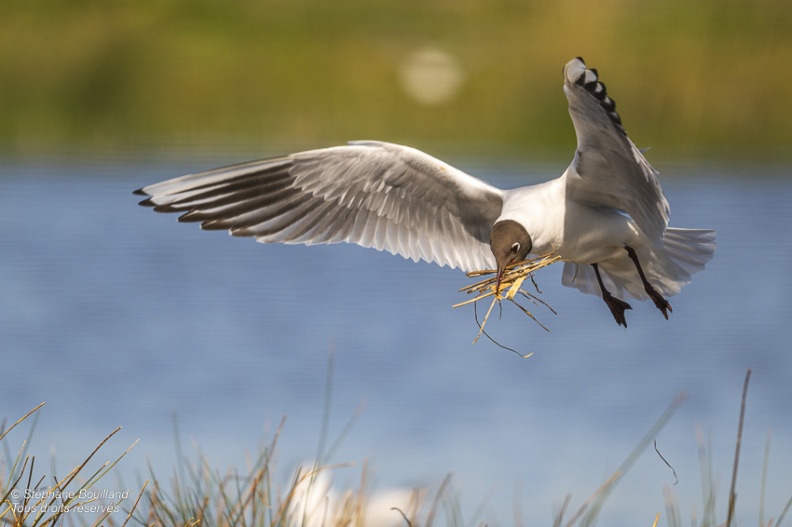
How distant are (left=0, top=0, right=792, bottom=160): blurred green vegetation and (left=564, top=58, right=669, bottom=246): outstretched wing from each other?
5.12 meters

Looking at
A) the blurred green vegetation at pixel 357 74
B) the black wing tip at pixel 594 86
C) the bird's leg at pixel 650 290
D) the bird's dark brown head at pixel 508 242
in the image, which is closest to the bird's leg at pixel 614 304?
the bird's leg at pixel 650 290

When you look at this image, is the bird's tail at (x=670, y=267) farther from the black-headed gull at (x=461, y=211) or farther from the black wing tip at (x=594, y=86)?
the black wing tip at (x=594, y=86)

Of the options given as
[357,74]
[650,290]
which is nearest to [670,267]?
[650,290]

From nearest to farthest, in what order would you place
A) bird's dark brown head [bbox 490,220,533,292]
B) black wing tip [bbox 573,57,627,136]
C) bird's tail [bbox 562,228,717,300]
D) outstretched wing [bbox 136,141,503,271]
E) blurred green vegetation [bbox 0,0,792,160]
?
black wing tip [bbox 573,57,627,136]
bird's dark brown head [bbox 490,220,533,292]
outstretched wing [bbox 136,141,503,271]
bird's tail [bbox 562,228,717,300]
blurred green vegetation [bbox 0,0,792,160]

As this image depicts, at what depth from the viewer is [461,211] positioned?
2.99m

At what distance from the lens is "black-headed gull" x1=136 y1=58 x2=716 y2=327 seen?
2611 millimetres

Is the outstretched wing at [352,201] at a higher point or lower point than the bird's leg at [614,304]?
higher

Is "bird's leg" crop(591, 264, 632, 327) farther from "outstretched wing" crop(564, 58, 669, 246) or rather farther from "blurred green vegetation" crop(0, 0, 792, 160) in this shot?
"blurred green vegetation" crop(0, 0, 792, 160)

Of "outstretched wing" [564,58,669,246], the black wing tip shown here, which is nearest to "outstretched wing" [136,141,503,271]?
"outstretched wing" [564,58,669,246]

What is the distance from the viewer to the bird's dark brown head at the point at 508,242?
100 inches

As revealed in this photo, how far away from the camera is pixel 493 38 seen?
9039 mm

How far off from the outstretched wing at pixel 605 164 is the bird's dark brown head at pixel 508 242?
0.20m

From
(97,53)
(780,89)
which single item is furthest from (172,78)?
(780,89)

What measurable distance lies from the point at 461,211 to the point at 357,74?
17.5 feet
